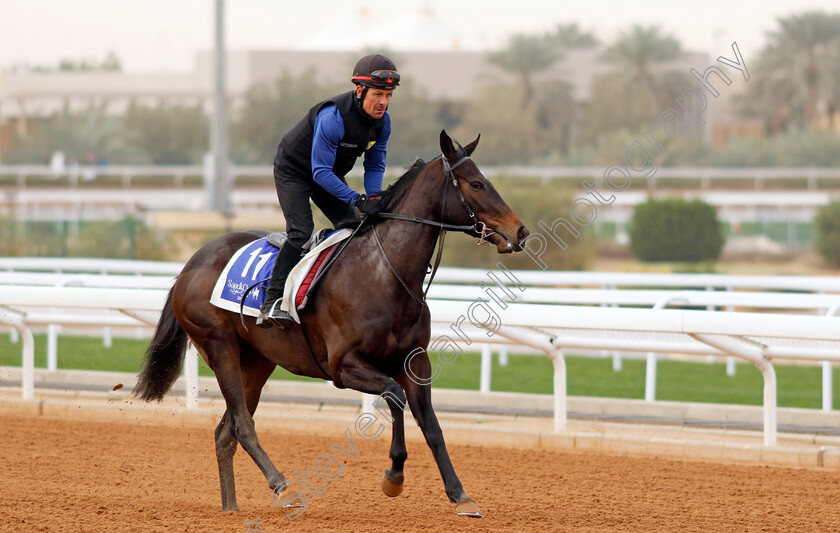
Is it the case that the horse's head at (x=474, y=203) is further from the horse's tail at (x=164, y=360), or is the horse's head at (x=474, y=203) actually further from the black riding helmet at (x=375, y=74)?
the horse's tail at (x=164, y=360)

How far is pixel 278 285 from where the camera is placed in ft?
18.7

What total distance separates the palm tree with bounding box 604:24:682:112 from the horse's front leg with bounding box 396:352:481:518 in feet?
150

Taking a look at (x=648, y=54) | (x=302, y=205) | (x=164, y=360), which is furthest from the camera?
(x=648, y=54)

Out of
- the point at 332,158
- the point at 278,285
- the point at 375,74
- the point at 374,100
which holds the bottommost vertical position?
the point at 278,285

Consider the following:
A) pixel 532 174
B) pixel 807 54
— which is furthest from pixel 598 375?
pixel 807 54

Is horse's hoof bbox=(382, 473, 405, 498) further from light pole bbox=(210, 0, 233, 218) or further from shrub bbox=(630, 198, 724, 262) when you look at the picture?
shrub bbox=(630, 198, 724, 262)

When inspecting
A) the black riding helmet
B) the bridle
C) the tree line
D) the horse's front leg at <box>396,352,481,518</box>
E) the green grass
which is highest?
the tree line

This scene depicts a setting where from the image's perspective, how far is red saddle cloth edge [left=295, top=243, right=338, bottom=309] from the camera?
18.4 ft

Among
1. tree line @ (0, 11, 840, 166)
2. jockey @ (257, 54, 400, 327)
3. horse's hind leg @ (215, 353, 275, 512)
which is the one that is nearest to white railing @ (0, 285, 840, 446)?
horse's hind leg @ (215, 353, 275, 512)

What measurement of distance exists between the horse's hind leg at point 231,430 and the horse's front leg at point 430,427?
104cm

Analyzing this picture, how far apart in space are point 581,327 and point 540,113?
46.8 metres

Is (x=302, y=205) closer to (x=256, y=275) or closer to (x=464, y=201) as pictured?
(x=256, y=275)

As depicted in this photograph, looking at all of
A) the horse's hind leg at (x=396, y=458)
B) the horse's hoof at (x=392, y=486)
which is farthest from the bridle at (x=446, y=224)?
the horse's hoof at (x=392, y=486)

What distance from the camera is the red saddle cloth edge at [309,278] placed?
5.61m
